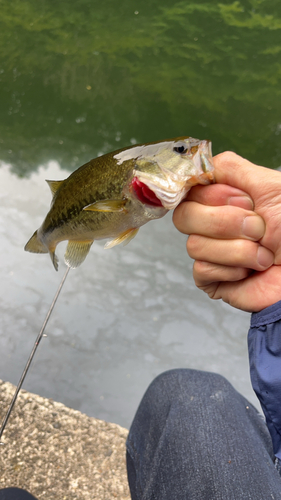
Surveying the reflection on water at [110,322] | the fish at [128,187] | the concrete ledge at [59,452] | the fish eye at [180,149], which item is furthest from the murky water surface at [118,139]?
the fish eye at [180,149]

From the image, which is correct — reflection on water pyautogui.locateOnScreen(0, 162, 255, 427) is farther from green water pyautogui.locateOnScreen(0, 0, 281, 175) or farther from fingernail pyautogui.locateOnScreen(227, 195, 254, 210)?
fingernail pyautogui.locateOnScreen(227, 195, 254, 210)

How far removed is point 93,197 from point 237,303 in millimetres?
419

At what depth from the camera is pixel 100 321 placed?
1.84 metres

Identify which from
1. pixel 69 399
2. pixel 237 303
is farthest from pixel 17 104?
pixel 237 303

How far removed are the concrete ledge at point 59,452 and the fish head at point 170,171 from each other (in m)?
1.19

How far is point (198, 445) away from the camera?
0.96m

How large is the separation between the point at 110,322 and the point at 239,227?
4.26 ft

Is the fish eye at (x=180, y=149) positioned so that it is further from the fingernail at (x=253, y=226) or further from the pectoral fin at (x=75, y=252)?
the pectoral fin at (x=75, y=252)

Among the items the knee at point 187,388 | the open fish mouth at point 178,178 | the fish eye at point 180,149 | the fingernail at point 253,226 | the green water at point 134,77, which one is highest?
the fish eye at point 180,149

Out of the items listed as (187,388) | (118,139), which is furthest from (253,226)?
(118,139)

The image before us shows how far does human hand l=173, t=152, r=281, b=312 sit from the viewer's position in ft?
2.22

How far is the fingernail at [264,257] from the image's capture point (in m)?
0.70

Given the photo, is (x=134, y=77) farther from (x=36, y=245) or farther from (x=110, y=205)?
(x=110, y=205)

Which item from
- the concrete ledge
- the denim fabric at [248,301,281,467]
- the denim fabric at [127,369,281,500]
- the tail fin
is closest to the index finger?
the denim fabric at [248,301,281,467]
